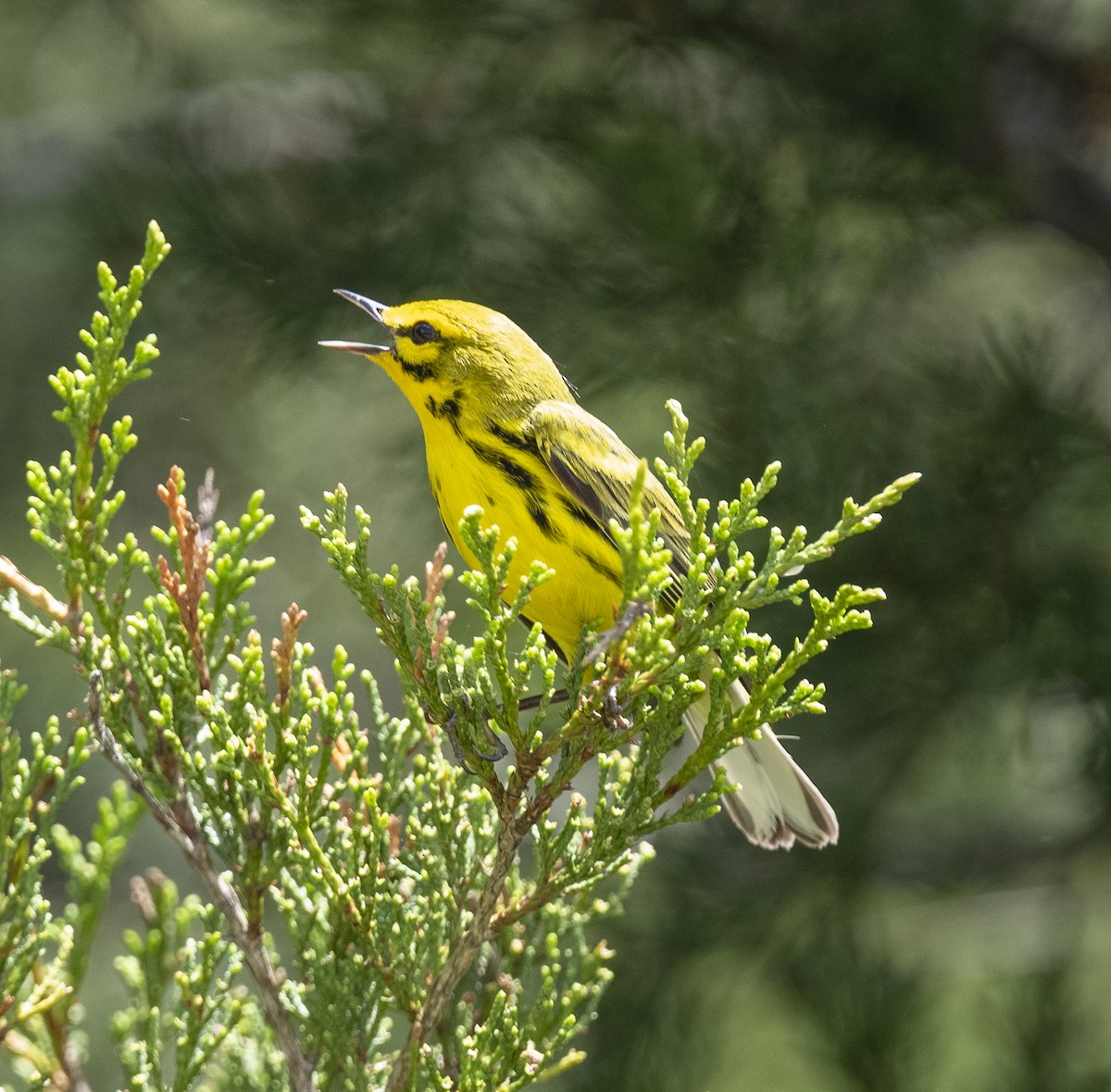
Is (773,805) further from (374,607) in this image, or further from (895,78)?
(895,78)

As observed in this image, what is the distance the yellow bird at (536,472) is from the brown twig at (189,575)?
420 millimetres

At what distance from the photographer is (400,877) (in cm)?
180

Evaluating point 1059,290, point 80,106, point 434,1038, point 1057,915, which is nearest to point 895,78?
point 1059,290

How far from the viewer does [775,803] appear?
2.20 meters

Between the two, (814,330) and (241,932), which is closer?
(241,932)

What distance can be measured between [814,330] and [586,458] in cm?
67

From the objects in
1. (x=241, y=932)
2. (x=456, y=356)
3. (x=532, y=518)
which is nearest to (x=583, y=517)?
(x=532, y=518)

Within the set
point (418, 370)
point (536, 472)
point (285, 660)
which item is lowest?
point (285, 660)

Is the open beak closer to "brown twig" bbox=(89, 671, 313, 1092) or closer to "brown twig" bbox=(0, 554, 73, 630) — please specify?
"brown twig" bbox=(0, 554, 73, 630)

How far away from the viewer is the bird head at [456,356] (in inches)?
91.5

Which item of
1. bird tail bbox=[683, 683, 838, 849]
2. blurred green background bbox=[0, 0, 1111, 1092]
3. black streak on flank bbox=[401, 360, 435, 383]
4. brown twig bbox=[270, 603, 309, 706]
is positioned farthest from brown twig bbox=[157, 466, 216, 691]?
blurred green background bbox=[0, 0, 1111, 1092]

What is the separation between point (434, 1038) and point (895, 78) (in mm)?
2018

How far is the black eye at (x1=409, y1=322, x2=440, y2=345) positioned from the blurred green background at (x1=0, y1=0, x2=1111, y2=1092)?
426 mm

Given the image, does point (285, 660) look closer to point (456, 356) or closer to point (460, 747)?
point (460, 747)
